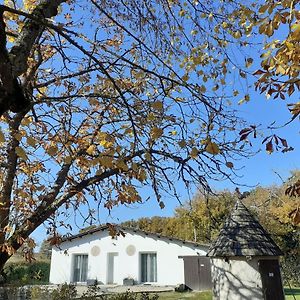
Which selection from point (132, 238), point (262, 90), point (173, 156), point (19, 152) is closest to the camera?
point (19, 152)

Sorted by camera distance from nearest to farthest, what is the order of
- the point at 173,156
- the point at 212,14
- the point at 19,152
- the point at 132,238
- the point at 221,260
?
1. the point at 19,152
2. the point at 212,14
3. the point at 173,156
4. the point at 221,260
5. the point at 132,238

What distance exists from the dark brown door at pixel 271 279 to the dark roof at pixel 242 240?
55cm

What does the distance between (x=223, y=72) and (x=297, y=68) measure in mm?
2968

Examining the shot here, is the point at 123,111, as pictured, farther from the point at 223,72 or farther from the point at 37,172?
the point at 37,172

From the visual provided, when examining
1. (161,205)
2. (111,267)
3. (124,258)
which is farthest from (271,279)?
(111,267)

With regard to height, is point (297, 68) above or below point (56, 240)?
above

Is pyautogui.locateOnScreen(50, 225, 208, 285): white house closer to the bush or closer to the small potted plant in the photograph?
the small potted plant

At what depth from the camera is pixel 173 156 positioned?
6.68 m

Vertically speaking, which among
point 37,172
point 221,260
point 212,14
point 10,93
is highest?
point 212,14

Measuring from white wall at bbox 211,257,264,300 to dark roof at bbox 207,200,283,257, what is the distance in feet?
1.14

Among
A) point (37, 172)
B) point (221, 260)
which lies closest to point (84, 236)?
point (221, 260)

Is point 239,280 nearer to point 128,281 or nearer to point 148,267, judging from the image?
point 128,281

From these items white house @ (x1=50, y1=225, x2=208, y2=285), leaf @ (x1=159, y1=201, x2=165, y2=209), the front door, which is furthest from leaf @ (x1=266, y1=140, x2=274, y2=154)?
the front door

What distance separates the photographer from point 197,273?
1003 inches
